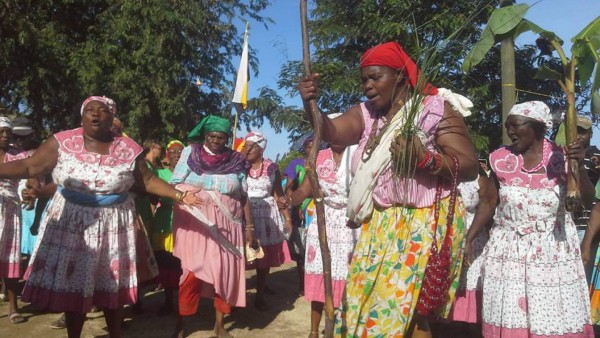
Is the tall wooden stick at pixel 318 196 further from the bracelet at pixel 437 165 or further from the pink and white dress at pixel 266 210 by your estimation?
the pink and white dress at pixel 266 210

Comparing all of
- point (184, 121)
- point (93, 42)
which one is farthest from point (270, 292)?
point (93, 42)

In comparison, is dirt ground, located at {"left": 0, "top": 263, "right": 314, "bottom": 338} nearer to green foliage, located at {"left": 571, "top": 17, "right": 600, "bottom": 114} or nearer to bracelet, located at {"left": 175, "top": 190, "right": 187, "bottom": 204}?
bracelet, located at {"left": 175, "top": 190, "right": 187, "bottom": 204}

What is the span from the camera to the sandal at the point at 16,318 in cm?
627

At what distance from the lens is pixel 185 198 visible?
15.9 feet

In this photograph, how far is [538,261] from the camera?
440cm

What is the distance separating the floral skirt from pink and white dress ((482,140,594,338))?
4.99 feet

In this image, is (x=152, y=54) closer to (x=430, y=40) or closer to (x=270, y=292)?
(x=270, y=292)

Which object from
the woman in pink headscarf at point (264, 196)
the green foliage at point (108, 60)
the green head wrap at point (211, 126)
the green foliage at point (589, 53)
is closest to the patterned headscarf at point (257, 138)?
the woman in pink headscarf at point (264, 196)

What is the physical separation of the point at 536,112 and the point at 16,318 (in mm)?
5439

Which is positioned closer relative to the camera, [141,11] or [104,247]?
[104,247]

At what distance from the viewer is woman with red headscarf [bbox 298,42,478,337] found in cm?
302

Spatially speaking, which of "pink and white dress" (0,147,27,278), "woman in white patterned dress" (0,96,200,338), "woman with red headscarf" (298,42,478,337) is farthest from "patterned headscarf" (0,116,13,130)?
"woman with red headscarf" (298,42,478,337)

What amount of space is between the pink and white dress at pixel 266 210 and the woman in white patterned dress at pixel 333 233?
1960 mm

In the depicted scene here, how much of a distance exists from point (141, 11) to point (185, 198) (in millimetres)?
13247
